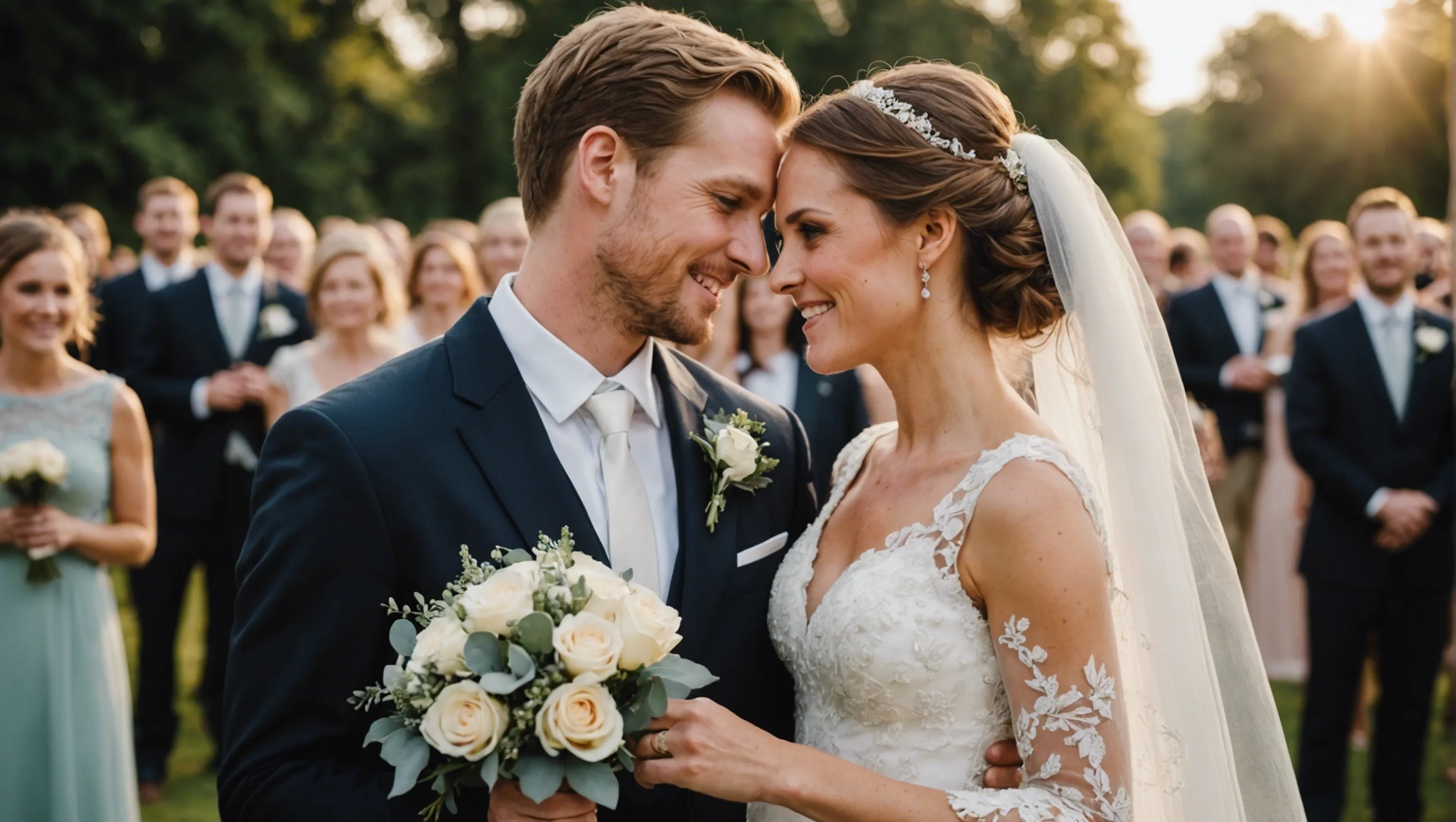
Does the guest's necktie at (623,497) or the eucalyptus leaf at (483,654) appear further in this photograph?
the guest's necktie at (623,497)

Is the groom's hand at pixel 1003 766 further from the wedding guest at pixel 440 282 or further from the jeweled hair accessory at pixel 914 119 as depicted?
the wedding guest at pixel 440 282

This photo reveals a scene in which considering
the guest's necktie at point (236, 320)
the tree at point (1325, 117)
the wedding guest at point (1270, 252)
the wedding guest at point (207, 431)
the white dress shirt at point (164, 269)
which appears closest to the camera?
the wedding guest at point (207, 431)

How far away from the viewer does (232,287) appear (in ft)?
25.4

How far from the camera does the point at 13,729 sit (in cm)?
477

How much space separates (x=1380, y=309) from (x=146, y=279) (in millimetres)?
7079

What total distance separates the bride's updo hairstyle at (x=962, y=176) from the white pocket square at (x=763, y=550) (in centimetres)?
72

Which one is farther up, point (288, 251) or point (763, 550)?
point (288, 251)

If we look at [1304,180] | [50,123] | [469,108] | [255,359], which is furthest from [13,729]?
[1304,180]

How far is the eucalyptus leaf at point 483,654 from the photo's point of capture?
6.94 feet

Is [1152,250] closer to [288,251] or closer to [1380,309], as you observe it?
[1380,309]

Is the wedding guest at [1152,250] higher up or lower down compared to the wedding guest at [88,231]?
lower down

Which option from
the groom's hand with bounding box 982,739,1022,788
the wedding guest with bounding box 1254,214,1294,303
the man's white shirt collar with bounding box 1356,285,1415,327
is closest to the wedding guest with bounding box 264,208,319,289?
the man's white shirt collar with bounding box 1356,285,1415,327

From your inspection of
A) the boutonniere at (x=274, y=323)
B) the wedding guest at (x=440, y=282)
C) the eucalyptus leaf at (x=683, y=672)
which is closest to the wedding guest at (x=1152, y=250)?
the wedding guest at (x=440, y=282)

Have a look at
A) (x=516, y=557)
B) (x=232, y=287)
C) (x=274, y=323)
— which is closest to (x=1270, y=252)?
(x=274, y=323)
